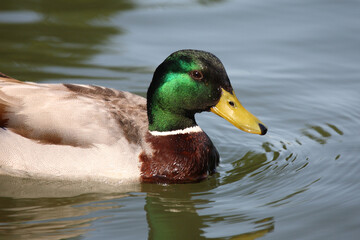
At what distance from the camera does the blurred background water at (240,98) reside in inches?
255

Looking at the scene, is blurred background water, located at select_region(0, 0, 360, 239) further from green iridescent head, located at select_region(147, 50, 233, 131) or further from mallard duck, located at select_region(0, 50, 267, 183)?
green iridescent head, located at select_region(147, 50, 233, 131)

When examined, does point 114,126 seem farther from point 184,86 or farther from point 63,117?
point 184,86

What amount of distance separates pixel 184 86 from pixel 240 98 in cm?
249

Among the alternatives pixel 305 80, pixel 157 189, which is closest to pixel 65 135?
pixel 157 189

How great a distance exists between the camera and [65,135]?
7.07m

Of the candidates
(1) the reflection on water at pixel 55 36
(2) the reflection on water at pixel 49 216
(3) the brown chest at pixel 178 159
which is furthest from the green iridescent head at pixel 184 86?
(1) the reflection on water at pixel 55 36

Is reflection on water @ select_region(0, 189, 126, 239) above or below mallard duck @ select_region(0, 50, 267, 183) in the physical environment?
below

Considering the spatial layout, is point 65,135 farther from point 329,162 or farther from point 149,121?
point 329,162

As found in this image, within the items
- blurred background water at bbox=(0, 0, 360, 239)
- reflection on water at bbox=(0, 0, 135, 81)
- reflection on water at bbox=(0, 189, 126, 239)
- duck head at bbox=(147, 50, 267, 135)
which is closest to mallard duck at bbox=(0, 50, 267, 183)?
duck head at bbox=(147, 50, 267, 135)

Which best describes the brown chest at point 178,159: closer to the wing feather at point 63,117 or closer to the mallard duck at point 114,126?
the mallard duck at point 114,126

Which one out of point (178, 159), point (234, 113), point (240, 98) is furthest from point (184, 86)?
point (240, 98)

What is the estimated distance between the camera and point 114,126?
7.14 metres

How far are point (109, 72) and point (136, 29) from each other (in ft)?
5.52

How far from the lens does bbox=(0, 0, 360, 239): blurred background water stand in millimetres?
6488
